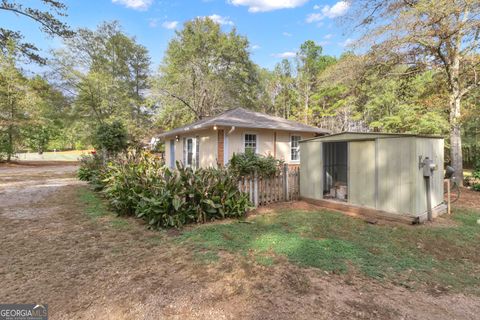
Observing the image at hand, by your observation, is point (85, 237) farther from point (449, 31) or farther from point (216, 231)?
point (449, 31)

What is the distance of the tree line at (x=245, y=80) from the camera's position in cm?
843

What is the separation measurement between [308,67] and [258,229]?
3048 centimetres

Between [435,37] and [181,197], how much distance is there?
32.0 ft

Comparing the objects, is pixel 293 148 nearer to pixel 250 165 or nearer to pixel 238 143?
pixel 238 143

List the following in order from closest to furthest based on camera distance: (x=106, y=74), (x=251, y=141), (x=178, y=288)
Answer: (x=178, y=288), (x=251, y=141), (x=106, y=74)

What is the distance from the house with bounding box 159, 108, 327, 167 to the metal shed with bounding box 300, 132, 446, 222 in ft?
12.3

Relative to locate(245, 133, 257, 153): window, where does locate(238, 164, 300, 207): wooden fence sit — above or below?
below

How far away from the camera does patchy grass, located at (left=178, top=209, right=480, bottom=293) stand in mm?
3131

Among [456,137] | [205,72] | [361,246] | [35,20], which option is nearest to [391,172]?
[361,246]

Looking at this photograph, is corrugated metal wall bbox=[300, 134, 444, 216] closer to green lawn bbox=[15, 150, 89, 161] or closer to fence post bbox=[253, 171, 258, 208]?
fence post bbox=[253, 171, 258, 208]

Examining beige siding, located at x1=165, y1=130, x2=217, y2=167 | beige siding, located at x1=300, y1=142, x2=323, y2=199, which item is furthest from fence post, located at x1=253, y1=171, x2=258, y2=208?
beige siding, located at x1=165, y1=130, x2=217, y2=167

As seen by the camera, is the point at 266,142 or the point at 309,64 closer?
the point at 266,142

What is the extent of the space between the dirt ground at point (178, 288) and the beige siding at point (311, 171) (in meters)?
4.00

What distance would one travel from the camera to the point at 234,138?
33.7ft
